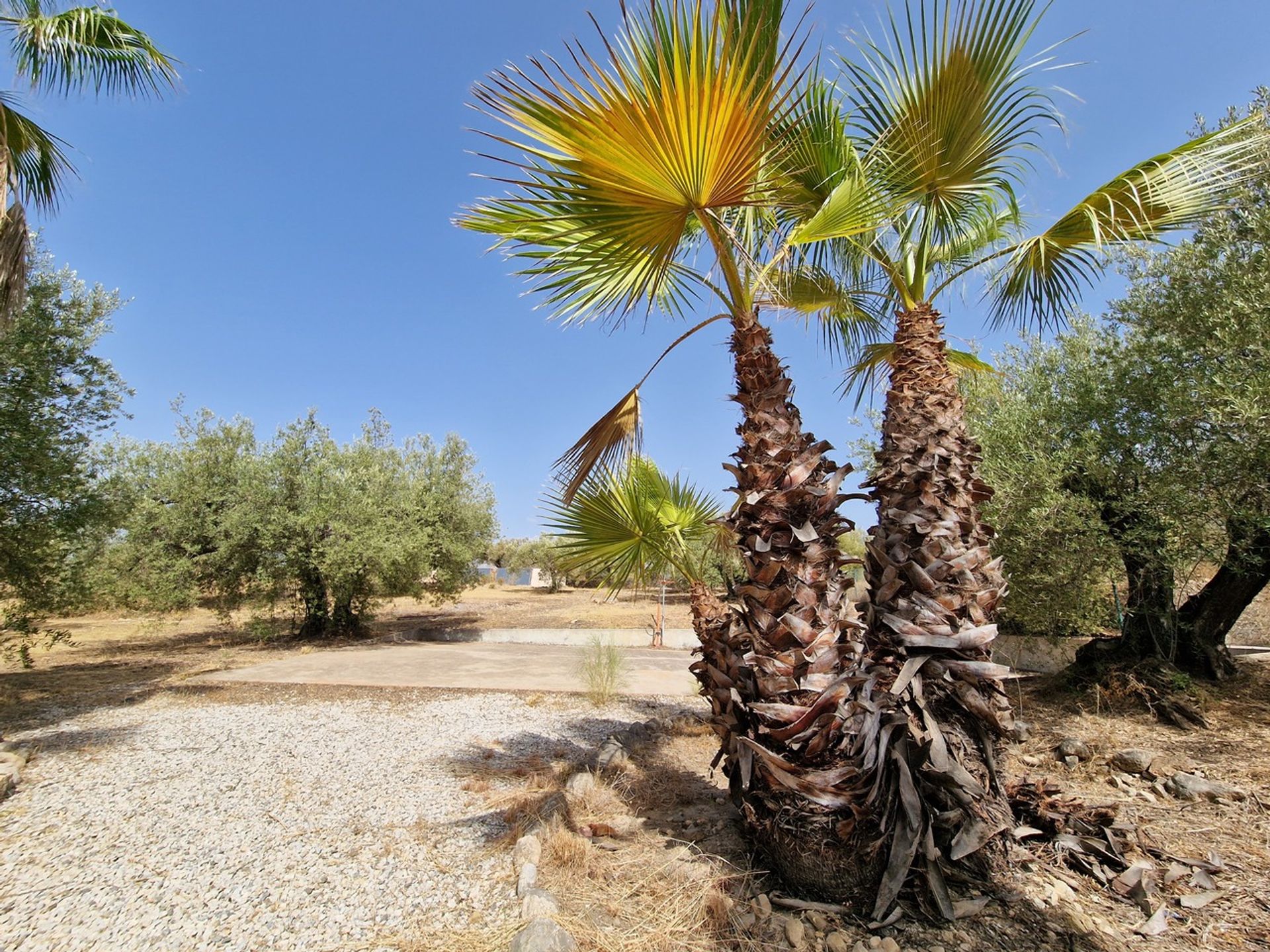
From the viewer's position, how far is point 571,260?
333 cm

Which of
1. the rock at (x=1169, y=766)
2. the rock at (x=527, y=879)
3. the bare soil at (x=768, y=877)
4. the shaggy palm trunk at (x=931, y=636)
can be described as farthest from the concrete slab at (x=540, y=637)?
the shaggy palm trunk at (x=931, y=636)

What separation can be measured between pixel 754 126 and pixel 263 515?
1316cm

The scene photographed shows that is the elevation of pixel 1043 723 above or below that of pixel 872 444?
below

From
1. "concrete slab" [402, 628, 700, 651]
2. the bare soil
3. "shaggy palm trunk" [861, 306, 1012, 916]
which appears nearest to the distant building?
"concrete slab" [402, 628, 700, 651]

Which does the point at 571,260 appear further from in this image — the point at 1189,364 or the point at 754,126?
the point at 1189,364

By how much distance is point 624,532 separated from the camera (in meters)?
4.92

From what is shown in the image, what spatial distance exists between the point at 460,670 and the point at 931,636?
9.15m

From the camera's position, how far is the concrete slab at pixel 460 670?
29.3 ft

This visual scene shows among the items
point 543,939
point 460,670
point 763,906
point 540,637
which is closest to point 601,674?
point 460,670

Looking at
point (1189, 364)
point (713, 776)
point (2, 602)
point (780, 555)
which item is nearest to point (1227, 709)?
point (1189, 364)

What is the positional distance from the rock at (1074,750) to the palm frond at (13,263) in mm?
9192

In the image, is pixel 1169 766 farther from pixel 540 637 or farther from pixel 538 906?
pixel 540 637

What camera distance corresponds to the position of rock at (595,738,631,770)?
476 cm

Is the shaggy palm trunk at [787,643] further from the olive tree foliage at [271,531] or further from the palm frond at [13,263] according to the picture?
the olive tree foliage at [271,531]
